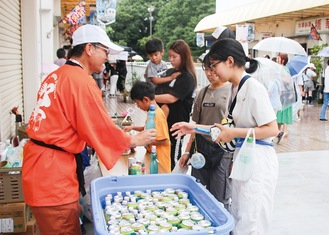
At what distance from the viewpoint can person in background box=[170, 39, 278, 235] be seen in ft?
8.13

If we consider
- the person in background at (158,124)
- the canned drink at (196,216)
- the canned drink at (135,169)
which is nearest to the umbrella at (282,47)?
the person in background at (158,124)

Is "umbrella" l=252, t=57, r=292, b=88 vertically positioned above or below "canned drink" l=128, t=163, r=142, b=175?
above

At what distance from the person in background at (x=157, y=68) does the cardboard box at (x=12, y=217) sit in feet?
6.19

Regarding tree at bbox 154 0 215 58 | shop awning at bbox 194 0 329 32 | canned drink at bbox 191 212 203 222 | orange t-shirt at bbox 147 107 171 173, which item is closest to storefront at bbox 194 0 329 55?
shop awning at bbox 194 0 329 32

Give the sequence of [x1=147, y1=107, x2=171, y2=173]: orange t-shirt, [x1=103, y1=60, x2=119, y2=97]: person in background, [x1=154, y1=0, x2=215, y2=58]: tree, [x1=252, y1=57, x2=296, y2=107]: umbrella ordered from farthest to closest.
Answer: [x1=154, y1=0, x2=215, y2=58]: tree
[x1=103, y1=60, x2=119, y2=97]: person in background
[x1=252, y1=57, x2=296, y2=107]: umbrella
[x1=147, y1=107, x2=171, y2=173]: orange t-shirt

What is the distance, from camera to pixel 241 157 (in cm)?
249

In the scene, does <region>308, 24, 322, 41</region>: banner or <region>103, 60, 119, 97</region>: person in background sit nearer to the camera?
<region>308, 24, 322, 41</region>: banner

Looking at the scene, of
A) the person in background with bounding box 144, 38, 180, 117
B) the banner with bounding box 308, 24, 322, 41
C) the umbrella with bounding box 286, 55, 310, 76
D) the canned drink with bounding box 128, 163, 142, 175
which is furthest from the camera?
the banner with bounding box 308, 24, 322, 41

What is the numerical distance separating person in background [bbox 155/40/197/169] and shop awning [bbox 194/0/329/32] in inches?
449

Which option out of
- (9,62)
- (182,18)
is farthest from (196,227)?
(182,18)

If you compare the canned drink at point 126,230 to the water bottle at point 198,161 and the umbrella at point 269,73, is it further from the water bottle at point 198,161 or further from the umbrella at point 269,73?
the umbrella at point 269,73

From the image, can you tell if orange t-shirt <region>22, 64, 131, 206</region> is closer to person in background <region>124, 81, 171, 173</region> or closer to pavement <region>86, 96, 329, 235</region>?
person in background <region>124, 81, 171, 173</region>

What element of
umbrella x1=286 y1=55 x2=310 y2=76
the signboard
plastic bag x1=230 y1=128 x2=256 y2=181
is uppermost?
the signboard

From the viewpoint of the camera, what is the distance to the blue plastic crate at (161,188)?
207 centimetres
